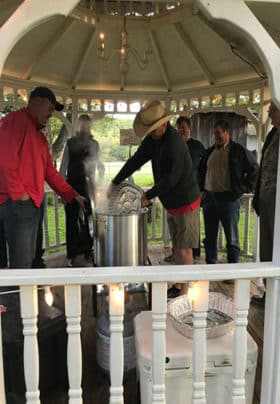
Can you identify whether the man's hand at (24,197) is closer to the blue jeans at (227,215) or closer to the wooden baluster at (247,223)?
the blue jeans at (227,215)

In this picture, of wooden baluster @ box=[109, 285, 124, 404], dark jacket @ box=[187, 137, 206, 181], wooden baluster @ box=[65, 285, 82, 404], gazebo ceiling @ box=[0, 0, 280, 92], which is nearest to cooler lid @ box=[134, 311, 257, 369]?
wooden baluster @ box=[109, 285, 124, 404]

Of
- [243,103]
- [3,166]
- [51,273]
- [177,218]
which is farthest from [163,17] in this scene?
[51,273]

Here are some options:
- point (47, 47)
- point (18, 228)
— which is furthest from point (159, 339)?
point (47, 47)

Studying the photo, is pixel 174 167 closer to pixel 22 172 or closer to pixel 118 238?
pixel 118 238

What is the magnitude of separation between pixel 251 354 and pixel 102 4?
299 centimetres

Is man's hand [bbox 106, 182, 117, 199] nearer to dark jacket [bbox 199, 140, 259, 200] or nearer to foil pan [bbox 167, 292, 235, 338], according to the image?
dark jacket [bbox 199, 140, 259, 200]

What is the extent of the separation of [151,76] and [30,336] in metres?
3.87

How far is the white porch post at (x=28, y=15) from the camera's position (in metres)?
1.14

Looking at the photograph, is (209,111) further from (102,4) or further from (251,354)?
(251,354)

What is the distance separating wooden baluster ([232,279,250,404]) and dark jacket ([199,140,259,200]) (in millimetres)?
2118

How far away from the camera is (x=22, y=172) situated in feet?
6.86

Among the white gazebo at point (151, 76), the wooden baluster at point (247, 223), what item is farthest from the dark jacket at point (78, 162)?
the wooden baluster at point (247, 223)

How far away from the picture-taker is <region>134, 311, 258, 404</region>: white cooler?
56.8 inches

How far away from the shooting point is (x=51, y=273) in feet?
4.18
